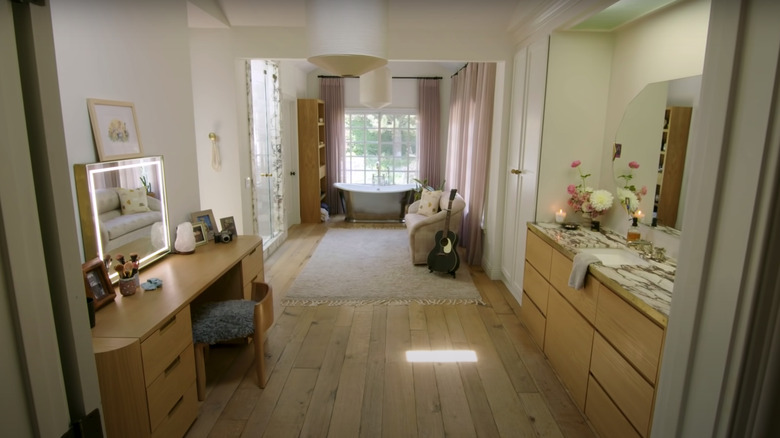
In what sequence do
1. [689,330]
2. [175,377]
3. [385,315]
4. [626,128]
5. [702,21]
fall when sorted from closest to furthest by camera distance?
[689,330]
[175,377]
[702,21]
[626,128]
[385,315]

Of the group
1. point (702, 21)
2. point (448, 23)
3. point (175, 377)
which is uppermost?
point (448, 23)

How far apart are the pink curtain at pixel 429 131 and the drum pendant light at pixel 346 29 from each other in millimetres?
5319

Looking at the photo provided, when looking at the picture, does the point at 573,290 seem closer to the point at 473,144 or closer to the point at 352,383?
the point at 352,383

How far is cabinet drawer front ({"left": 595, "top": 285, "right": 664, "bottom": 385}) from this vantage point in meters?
1.70

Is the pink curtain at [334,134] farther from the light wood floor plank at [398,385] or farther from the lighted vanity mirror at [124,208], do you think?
the lighted vanity mirror at [124,208]

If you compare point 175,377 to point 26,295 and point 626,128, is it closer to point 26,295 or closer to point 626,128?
point 26,295

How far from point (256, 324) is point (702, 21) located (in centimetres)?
287

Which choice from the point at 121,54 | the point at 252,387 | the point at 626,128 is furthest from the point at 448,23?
the point at 252,387

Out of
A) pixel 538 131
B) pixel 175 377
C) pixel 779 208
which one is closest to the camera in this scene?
pixel 779 208

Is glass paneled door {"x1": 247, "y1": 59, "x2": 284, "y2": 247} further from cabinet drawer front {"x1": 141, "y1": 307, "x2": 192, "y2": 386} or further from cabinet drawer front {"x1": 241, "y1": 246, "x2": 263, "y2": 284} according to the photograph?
cabinet drawer front {"x1": 141, "y1": 307, "x2": 192, "y2": 386}

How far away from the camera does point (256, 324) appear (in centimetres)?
244

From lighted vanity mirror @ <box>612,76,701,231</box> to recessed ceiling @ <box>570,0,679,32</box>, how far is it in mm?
432

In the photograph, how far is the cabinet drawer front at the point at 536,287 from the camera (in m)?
2.95

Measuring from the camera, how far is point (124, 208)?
226cm
